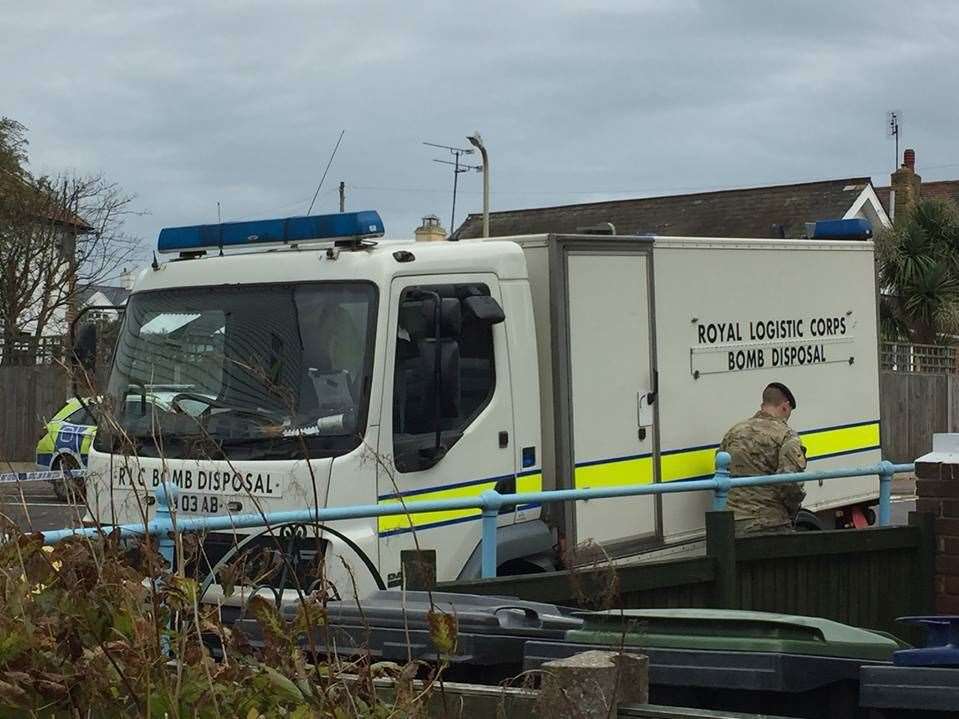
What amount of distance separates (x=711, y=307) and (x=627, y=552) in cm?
180

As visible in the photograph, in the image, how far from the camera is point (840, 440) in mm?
10117

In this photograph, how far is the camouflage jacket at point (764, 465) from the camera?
28.2ft

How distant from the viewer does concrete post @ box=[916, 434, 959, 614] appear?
6.66 m

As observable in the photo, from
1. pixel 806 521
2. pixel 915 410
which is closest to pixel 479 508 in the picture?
pixel 806 521

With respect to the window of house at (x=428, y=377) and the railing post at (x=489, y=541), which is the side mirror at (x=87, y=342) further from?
the railing post at (x=489, y=541)

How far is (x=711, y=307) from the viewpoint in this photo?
8.88 metres

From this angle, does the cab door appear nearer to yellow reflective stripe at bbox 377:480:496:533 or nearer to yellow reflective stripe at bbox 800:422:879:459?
yellow reflective stripe at bbox 377:480:496:533

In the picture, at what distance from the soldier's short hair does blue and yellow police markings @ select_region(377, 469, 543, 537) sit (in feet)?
6.51

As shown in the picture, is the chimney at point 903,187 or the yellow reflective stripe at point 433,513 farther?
the chimney at point 903,187

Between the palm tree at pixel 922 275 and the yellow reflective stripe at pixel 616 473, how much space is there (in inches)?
896

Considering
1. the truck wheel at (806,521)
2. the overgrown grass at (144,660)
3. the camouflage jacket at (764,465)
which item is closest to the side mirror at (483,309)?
the camouflage jacket at (764,465)

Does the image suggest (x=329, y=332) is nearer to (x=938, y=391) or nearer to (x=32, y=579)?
(x=32, y=579)

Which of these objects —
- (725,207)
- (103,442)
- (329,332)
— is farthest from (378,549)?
(725,207)

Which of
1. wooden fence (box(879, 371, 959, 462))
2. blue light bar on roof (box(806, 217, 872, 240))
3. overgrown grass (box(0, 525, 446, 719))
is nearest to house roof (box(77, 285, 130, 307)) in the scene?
blue light bar on roof (box(806, 217, 872, 240))
